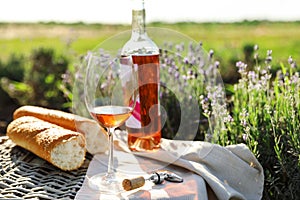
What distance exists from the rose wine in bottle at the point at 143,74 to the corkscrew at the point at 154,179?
315 millimetres

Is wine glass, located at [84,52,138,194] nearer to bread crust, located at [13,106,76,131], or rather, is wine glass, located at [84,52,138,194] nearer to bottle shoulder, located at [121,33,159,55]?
bottle shoulder, located at [121,33,159,55]

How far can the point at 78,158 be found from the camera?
223 cm

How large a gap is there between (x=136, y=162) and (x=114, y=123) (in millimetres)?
341

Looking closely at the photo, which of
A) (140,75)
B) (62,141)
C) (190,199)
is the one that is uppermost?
(140,75)

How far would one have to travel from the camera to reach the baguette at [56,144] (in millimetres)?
2189

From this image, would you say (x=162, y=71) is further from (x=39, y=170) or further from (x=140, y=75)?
(x=39, y=170)

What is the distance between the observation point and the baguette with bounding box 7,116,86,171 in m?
2.19

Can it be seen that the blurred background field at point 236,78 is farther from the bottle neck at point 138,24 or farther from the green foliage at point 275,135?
the bottle neck at point 138,24

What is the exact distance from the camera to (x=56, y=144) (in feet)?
7.15

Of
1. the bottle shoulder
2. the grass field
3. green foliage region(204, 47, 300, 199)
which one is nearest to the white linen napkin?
green foliage region(204, 47, 300, 199)

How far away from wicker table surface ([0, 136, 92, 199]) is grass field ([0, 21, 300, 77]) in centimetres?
474

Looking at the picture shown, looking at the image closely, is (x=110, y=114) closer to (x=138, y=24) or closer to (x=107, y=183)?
(x=107, y=183)

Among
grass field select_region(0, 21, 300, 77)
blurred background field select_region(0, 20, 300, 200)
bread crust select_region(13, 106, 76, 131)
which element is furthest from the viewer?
grass field select_region(0, 21, 300, 77)

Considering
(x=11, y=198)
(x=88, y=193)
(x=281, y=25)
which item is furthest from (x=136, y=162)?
(x=281, y=25)
